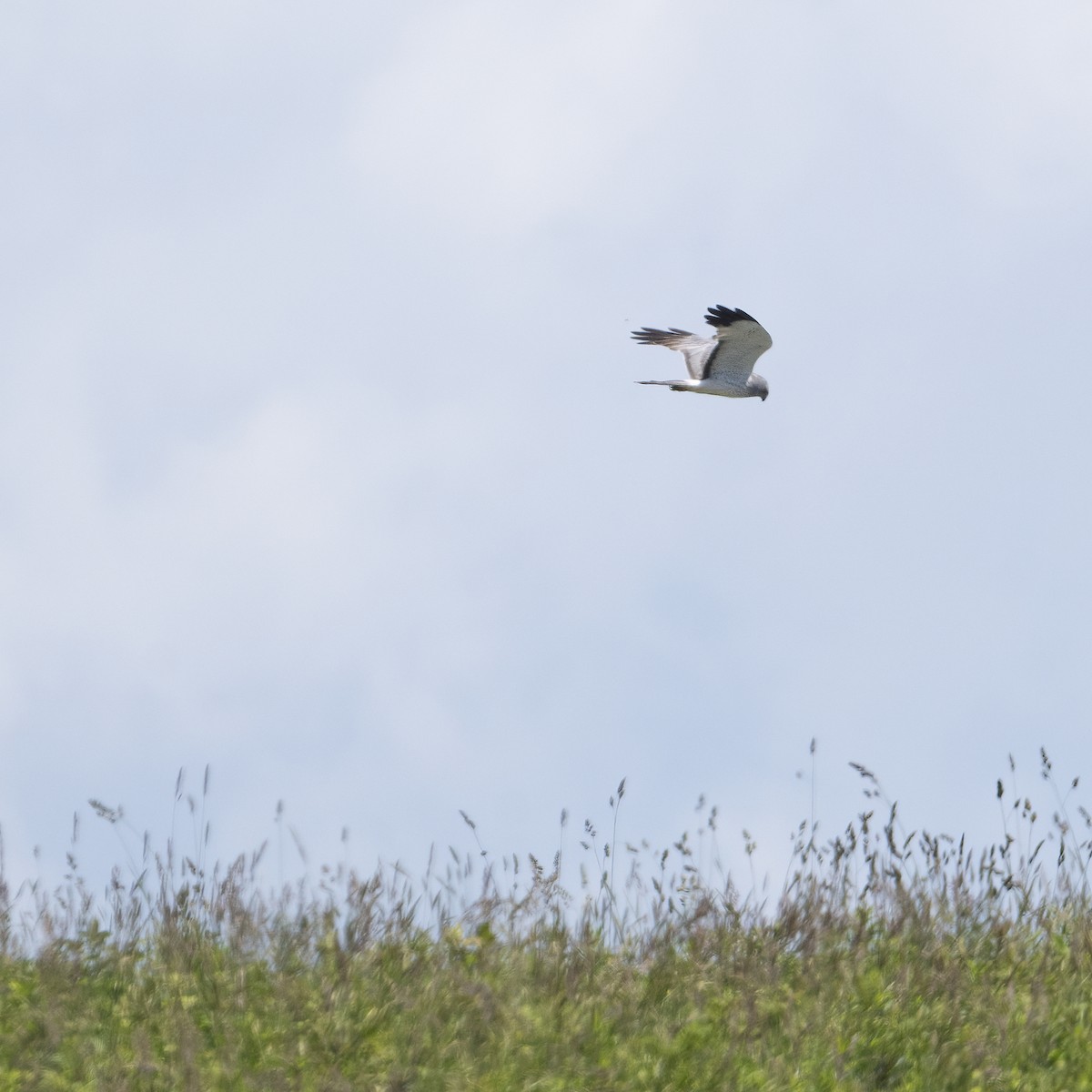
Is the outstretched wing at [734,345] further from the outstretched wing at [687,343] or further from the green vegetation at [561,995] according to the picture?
the green vegetation at [561,995]

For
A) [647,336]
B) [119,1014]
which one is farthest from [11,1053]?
[647,336]

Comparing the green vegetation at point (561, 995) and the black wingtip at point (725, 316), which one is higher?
the black wingtip at point (725, 316)

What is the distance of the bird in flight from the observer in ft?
42.8

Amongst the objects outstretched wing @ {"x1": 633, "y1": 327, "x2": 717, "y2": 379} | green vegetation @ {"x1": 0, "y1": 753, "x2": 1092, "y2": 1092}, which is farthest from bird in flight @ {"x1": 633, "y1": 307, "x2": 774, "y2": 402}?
green vegetation @ {"x1": 0, "y1": 753, "x2": 1092, "y2": 1092}

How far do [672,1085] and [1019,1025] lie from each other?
1.23 m

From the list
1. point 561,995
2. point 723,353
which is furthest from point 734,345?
point 561,995

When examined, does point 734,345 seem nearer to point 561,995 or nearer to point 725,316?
point 725,316

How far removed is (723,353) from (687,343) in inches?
34.3

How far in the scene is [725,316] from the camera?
12766 mm

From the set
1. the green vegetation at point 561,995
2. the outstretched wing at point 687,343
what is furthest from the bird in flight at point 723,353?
the green vegetation at point 561,995

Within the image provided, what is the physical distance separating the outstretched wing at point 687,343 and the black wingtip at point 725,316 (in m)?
1.24

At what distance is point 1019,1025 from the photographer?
4812 mm

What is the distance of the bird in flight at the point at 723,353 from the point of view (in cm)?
1303

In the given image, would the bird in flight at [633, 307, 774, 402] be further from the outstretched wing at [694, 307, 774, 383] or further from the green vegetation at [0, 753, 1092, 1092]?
the green vegetation at [0, 753, 1092, 1092]
